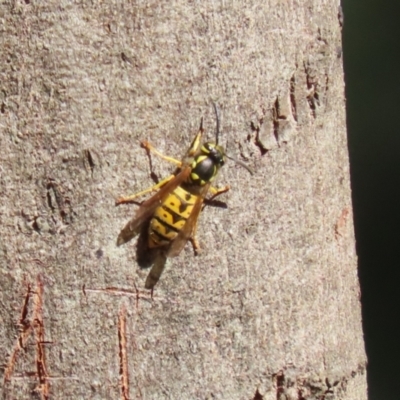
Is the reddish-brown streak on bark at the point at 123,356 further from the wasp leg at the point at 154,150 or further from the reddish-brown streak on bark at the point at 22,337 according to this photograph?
the wasp leg at the point at 154,150

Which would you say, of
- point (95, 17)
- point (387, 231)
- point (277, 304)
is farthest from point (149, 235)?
point (387, 231)

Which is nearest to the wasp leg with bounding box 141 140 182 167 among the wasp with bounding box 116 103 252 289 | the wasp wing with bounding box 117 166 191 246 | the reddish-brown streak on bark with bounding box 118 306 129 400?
the wasp with bounding box 116 103 252 289

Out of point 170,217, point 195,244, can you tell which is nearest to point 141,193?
point 195,244

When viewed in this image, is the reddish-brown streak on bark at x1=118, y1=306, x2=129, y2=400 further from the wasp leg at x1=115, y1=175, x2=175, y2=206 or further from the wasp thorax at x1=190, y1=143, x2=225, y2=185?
the wasp thorax at x1=190, y1=143, x2=225, y2=185

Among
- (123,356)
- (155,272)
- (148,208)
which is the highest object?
(148,208)

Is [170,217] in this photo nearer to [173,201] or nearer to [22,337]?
[173,201]

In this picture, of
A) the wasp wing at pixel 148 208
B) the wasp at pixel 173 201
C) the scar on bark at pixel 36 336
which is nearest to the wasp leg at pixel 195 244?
the wasp at pixel 173 201

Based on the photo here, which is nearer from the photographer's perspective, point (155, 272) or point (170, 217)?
point (155, 272)

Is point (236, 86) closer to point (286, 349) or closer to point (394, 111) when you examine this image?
point (286, 349)
